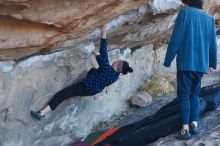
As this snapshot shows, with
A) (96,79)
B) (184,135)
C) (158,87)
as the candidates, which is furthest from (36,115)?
(158,87)

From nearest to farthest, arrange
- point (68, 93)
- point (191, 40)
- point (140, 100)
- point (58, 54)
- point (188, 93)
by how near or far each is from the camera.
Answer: point (191, 40), point (188, 93), point (58, 54), point (68, 93), point (140, 100)

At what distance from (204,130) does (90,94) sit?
4.55ft

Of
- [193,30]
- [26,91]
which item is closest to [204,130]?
[193,30]

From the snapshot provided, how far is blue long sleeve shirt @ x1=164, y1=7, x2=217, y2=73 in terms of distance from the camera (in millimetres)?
4715

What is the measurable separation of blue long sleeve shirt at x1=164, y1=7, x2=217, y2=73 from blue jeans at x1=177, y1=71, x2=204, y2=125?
9 centimetres

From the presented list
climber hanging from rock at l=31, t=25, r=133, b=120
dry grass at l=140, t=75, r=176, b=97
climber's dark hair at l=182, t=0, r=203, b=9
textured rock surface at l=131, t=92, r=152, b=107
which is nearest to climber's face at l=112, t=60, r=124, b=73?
climber hanging from rock at l=31, t=25, r=133, b=120

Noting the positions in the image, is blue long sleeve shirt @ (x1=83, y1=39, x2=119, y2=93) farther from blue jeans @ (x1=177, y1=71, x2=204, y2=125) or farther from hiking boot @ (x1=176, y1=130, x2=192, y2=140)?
hiking boot @ (x1=176, y1=130, x2=192, y2=140)

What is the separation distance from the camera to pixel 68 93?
535 centimetres

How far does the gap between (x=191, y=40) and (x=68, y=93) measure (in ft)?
5.16

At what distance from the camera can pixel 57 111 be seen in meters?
5.39

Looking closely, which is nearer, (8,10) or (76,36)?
(8,10)

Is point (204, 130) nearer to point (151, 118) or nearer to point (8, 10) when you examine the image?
point (151, 118)

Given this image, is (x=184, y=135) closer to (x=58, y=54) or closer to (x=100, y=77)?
(x=100, y=77)

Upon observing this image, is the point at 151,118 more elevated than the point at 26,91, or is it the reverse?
the point at 26,91
